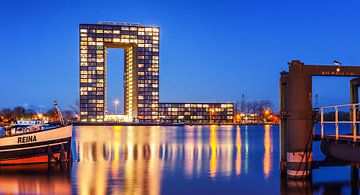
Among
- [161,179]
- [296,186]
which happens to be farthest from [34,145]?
[296,186]

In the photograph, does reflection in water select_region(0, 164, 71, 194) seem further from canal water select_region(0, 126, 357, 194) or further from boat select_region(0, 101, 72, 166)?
boat select_region(0, 101, 72, 166)

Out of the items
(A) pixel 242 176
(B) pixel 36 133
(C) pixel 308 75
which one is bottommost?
(A) pixel 242 176

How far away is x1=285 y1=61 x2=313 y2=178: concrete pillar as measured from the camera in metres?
22.3

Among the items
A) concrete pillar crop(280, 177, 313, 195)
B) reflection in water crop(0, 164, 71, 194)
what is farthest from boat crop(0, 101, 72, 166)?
concrete pillar crop(280, 177, 313, 195)

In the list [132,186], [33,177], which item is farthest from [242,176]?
[33,177]

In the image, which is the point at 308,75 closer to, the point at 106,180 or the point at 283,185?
the point at 283,185

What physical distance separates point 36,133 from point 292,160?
17.8 meters

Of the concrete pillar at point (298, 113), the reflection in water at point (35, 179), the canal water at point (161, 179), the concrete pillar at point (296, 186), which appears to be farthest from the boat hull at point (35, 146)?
the concrete pillar at point (298, 113)

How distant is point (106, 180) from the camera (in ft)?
81.5

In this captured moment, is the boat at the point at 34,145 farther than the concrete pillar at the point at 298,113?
Yes

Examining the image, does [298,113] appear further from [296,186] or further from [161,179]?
[161,179]

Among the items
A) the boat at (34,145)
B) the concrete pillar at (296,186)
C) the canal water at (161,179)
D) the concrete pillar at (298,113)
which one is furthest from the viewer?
the boat at (34,145)

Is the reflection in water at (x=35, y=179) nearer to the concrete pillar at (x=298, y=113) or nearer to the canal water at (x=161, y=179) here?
the canal water at (x=161, y=179)

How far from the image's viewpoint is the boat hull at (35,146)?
102 ft
